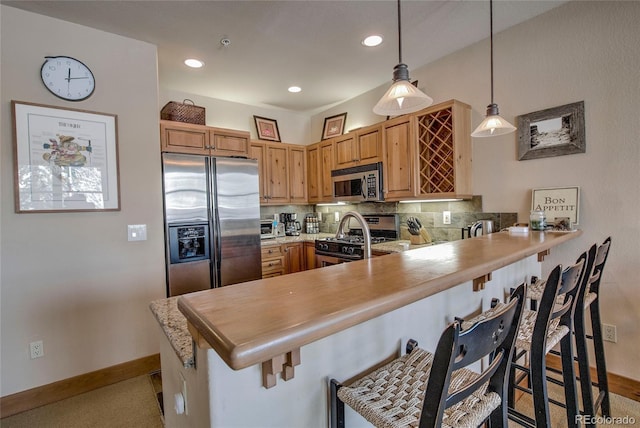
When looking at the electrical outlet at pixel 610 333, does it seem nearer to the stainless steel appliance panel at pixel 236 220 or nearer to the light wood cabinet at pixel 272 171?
the stainless steel appliance panel at pixel 236 220

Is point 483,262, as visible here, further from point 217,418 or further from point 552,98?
point 552,98

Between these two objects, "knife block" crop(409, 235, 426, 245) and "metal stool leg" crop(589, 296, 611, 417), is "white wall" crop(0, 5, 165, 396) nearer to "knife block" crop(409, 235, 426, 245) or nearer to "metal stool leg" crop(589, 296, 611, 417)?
"knife block" crop(409, 235, 426, 245)

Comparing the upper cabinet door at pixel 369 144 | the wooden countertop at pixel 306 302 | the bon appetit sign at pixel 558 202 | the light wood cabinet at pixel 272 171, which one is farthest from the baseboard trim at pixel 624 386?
the light wood cabinet at pixel 272 171

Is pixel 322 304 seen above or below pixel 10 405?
above

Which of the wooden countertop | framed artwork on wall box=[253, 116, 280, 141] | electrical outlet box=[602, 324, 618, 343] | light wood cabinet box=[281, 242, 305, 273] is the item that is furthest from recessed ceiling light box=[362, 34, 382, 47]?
electrical outlet box=[602, 324, 618, 343]

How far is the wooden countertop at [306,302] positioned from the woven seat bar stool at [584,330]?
25.1 inches

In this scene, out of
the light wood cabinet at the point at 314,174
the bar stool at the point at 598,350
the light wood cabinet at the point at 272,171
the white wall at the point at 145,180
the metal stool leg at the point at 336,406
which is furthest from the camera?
the light wood cabinet at the point at 314,174

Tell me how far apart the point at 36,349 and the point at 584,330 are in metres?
3.42

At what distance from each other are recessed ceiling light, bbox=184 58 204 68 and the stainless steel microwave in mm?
1875

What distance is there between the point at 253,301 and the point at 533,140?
2576 millimetres

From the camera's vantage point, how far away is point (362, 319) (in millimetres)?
667

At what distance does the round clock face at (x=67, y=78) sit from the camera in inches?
82.4

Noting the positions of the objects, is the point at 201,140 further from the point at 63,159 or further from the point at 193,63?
the point at 63,159

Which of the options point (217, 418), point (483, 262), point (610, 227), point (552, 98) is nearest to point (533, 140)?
point (552, 98)
